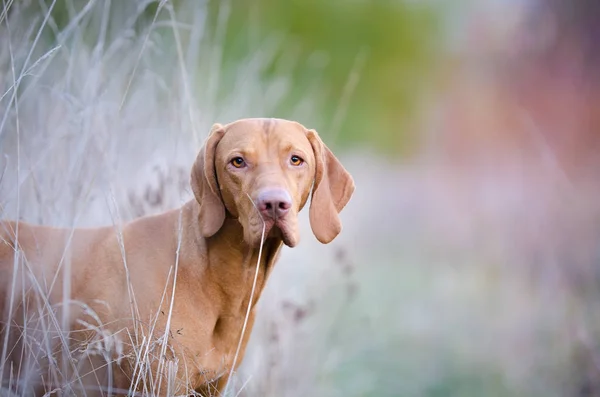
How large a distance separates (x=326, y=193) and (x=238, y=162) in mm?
446

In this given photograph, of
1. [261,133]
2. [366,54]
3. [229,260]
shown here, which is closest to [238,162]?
[261,133]

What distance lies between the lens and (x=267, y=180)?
10.4 ft

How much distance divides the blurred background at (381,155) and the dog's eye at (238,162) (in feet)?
1.70

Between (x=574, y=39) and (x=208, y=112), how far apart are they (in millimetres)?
4772

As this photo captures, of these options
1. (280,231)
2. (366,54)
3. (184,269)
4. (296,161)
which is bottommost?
(184,269)

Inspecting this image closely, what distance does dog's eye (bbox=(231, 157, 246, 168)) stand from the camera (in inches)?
130

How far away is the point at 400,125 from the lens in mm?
12570

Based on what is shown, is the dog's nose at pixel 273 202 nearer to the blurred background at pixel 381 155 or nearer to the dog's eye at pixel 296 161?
the dog's eye at pixel 296 161

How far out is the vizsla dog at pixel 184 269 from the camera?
10.4 ft

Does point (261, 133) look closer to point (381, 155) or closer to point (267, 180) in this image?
point (267, 180)

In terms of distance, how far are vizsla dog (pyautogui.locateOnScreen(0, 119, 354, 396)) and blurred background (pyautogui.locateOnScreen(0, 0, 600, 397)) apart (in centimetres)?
24

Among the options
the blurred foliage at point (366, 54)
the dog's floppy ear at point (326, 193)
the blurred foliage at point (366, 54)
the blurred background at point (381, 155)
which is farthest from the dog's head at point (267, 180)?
the blurred foliage at point (366, 54)

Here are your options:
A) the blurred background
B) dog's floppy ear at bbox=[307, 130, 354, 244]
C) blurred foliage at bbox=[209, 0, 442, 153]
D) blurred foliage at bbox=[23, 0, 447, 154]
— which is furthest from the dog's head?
blurred foliage at bbox=[209, 0, 442, 153]

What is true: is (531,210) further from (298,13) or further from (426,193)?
(298,13)
